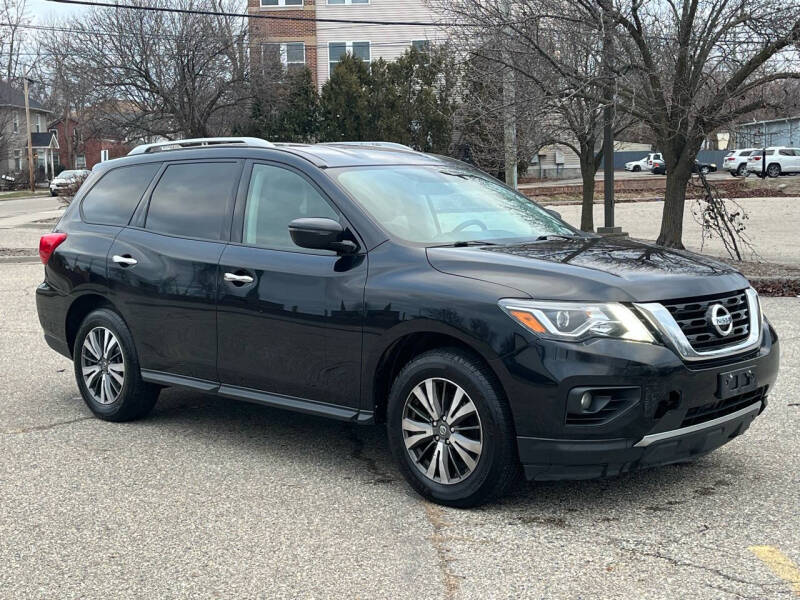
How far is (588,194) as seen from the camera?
2416 centimetres

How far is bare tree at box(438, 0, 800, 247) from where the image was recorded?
1473 cm

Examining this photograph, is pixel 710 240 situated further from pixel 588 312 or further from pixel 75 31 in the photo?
pixel 75 31

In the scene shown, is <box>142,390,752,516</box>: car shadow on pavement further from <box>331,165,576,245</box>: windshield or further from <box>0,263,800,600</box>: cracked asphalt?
<box>331,165,576,245</box>: windshield

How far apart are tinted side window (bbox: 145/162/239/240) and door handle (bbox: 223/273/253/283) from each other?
0.35 meters

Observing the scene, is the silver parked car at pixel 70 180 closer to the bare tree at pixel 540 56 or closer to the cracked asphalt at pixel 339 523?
the bare tree at pixel 540 56

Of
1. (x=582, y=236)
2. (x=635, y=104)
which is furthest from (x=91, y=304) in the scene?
(x=635, y=104)

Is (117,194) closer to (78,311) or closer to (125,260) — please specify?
(125,260)

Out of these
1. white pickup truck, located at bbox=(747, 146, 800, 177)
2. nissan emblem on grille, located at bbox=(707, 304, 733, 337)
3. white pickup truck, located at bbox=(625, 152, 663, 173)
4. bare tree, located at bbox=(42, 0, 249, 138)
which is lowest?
nissan emblem on grille, located at bbox=(707, 304, 733, 337)

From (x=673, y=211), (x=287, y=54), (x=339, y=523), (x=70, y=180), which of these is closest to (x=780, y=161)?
(x=287, y=54)

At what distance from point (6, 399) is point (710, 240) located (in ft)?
56.7

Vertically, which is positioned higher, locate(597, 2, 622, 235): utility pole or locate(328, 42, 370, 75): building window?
locate(328, 42, 370, 75): building window

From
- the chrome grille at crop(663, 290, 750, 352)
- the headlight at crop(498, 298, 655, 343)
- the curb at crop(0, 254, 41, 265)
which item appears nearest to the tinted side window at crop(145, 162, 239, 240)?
the headlight at crop(498, 298, 655, 343)

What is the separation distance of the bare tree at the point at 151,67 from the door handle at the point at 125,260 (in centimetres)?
3226

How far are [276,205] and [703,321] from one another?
2.52m
